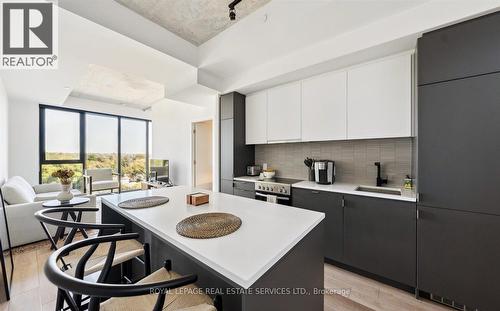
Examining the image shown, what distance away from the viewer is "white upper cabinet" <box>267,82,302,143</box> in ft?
8.83

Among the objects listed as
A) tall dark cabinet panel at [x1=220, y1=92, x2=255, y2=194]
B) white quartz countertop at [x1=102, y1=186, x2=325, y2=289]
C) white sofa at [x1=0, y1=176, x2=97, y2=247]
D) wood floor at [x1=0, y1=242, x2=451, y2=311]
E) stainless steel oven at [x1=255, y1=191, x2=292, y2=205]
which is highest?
tall dark cabinet panel at [x1=220, y1=92, x2=255, y2=194]

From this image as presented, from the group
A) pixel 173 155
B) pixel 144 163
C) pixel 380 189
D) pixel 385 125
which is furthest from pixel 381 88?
pixel 144 163

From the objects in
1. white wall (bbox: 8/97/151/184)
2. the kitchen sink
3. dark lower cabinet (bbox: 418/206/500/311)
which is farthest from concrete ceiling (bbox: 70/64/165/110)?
dark lower cabinet (bbox: 418/206/500/311)

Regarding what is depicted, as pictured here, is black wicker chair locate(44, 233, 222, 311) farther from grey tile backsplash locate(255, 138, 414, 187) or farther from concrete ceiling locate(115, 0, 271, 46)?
grey tile backsplash locate(255, 138, 414, 187)

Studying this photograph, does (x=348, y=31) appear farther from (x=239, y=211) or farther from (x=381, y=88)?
(x=239, y=211)

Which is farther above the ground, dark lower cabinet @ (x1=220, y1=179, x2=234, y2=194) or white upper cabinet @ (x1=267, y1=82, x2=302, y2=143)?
white upper cabinet @ (x1=267, y1=82, x2=302, y2=143)

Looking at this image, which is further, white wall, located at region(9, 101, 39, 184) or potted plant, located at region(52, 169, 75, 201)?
white wall, located at region(9, 101, 39, 184)

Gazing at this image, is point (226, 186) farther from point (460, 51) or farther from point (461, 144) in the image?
point (460, 51)

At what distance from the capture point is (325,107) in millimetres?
2432

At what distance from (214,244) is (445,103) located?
203 cm

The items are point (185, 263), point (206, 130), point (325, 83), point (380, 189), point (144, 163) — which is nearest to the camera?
point (185, 263)

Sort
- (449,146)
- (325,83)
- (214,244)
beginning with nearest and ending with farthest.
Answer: (214,244), (449,146), (325,83)

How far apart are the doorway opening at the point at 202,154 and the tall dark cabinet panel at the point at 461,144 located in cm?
Result: 401

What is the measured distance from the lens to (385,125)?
2.03 metres
